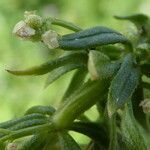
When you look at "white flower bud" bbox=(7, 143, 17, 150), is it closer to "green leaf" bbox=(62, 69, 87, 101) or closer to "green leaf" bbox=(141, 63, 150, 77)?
"green leaf" bbox=(62, 69, 87, 101)

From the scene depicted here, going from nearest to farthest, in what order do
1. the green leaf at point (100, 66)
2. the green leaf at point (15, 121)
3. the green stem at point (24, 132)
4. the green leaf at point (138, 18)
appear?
the green leaf at point (100, 66) → the green stem at point (24, 132) → the green leaf at point (15, 121) → the green leaf at point (138, 18)

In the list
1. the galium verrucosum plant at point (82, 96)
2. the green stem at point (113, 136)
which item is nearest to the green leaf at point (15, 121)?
the galium verrucosum plant at point (82, 96)

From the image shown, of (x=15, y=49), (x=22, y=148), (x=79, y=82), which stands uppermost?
(x=15, y=49)

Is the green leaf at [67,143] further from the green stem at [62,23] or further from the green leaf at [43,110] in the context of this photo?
the green stem at [62,23]

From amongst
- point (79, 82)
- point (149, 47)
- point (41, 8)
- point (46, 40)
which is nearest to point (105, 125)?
point (79, 82)

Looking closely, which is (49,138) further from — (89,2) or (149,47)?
(89,2)

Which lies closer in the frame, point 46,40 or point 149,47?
point 46,40
